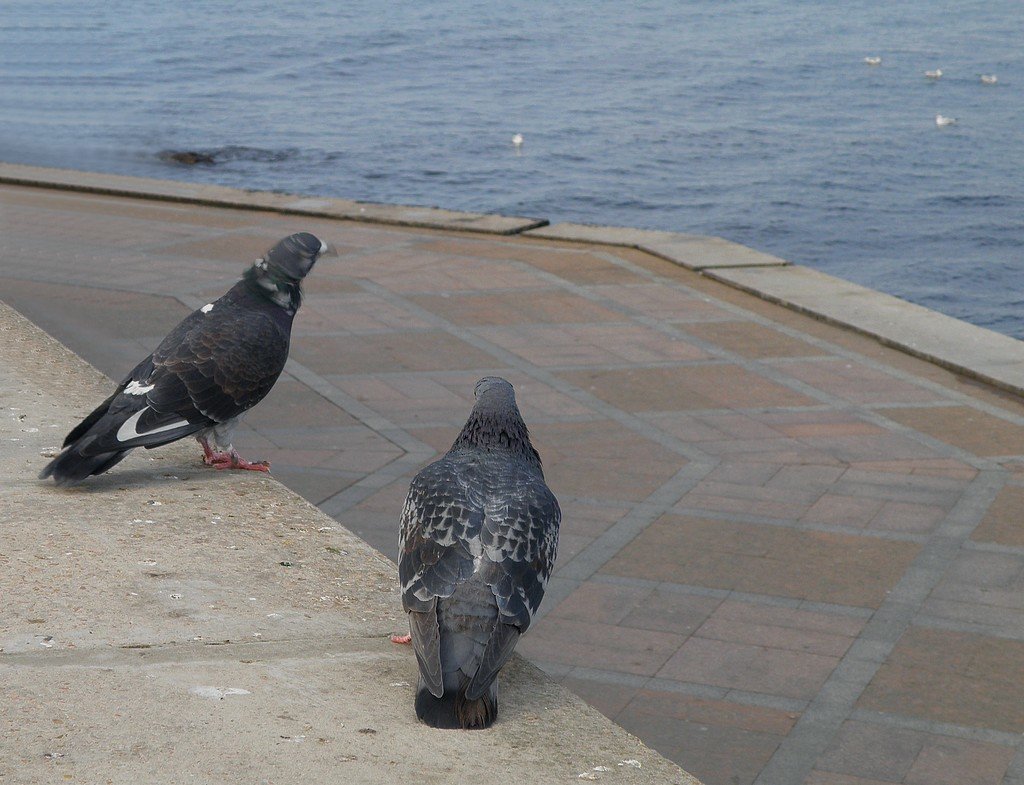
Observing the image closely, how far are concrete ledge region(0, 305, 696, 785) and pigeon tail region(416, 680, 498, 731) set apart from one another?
3 centimetres

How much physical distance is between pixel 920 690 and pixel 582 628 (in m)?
1.21

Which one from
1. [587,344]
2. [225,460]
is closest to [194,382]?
[225,460]

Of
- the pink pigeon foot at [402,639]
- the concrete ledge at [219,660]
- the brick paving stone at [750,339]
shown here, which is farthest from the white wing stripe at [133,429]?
the brick paving stone at [750,339]

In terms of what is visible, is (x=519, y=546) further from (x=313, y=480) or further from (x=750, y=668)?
(x=313, y=480)

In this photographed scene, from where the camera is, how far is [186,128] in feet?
72.6

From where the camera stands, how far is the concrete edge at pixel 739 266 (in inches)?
326

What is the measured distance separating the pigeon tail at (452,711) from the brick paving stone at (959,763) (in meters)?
1.58

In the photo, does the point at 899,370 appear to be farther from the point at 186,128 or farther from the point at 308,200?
the point at 186,128

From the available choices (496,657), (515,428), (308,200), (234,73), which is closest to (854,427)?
(515,428)

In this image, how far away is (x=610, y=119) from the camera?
23406mm

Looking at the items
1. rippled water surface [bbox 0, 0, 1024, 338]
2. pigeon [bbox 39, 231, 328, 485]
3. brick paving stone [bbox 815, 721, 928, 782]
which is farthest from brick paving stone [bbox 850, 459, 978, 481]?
rippled water surface [bbox 0, 0, 1024, 338]

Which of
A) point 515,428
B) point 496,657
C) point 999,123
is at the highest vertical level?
point 515,428

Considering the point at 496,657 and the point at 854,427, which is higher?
the point at 496,657

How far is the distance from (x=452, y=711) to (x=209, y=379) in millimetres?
1930
